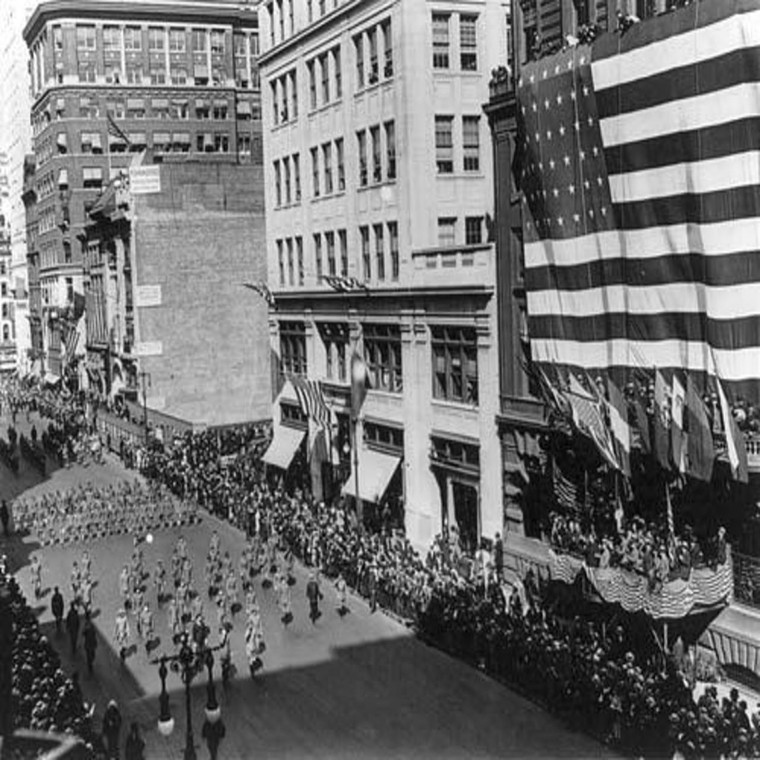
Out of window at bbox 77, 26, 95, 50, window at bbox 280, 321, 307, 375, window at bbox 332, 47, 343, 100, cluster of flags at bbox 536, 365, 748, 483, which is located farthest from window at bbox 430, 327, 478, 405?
window at bbox 77, 26, 95, 50

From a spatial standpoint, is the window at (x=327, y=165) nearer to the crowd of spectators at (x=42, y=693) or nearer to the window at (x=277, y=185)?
the window at (x=277, y=185)

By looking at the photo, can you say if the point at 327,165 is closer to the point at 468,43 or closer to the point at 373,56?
the point at 373,56

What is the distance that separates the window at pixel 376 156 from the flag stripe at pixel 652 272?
12342 mm

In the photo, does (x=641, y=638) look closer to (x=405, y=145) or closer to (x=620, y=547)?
(x=620, y=547)

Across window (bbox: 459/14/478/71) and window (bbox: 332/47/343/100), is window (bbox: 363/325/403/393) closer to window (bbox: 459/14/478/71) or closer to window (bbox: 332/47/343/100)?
window (bbox: 332/47/343/100)

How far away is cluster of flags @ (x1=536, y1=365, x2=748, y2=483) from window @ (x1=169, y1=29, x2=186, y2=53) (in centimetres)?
7964

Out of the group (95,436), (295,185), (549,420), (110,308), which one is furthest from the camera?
(110,308)

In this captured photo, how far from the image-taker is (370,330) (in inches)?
1692

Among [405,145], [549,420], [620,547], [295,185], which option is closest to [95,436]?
[295,185]

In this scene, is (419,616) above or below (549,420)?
below

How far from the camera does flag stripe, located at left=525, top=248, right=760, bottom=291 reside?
77.5 ft

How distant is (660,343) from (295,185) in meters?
27.1

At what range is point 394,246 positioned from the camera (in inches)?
1640

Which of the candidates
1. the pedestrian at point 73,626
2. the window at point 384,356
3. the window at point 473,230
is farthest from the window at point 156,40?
the pedestrian at point 73,626
